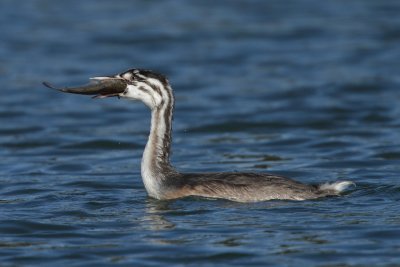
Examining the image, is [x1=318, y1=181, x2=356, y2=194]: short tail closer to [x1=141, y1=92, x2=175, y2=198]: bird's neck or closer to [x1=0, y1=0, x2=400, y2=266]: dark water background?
[x1=0, y1=0, x2=400, y2=266]: dark water background

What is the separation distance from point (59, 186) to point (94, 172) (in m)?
1.42

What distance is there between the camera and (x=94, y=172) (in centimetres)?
1770

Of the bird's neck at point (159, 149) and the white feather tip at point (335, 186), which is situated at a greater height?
the bird's neck at point (159, 149)

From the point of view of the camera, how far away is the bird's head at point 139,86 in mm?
14750

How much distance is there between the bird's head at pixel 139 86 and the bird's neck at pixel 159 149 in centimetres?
9

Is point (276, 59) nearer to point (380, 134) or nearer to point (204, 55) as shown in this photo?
point (204, 55)

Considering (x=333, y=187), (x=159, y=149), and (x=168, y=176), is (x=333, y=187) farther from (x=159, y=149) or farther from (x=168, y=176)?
(x=159, y=149)

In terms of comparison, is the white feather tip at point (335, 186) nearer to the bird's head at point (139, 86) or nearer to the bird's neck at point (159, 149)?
the bird's neck at point (159, 149)

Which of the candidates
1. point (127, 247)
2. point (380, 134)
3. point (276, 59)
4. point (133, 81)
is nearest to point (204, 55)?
point (276, 59)

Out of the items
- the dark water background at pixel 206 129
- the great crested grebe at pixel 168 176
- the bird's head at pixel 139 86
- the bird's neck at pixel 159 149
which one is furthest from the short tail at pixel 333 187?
the bird's head at pixel 139 86

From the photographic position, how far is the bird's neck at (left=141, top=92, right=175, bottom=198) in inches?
576

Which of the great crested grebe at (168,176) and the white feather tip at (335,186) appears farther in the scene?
the white feather tip at (335,186)

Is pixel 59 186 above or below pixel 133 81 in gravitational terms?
below

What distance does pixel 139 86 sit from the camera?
48.4ft
